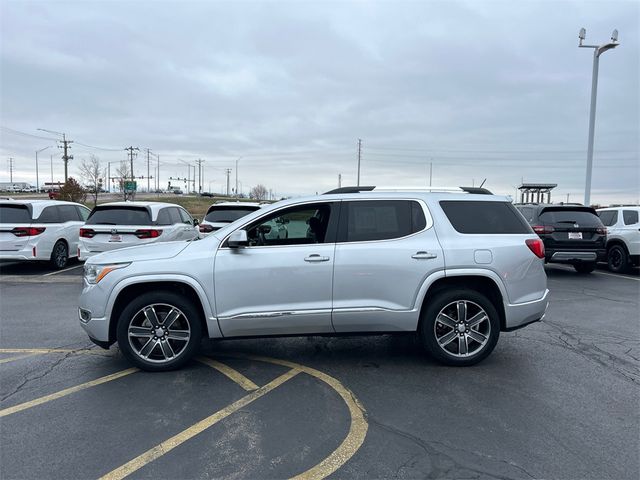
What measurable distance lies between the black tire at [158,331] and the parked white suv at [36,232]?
7.67 metres

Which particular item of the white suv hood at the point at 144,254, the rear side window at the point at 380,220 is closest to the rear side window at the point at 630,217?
the rear side window at the point at 380,220

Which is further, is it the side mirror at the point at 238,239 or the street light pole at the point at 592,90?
the street light pole at the point at 592,90

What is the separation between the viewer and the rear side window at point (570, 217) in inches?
437

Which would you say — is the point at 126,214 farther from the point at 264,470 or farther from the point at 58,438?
the point at 264,470

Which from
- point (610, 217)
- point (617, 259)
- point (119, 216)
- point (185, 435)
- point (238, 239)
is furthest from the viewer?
point (610, 217)

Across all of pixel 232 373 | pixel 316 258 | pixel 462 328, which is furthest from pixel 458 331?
→ pixel 232 373

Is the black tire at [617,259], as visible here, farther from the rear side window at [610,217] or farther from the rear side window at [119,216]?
the rear side window at [119,216]

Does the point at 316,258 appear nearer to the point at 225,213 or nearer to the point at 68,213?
the point at 225,213

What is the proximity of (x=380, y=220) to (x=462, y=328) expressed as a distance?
4.64ft

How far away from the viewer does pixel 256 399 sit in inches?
158

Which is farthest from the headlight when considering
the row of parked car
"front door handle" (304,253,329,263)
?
the row of parked car

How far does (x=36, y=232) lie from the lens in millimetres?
10695

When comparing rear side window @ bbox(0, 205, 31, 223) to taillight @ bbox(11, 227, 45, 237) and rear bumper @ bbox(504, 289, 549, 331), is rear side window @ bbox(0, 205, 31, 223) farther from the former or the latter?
rear bumper @ bbox(504, 289, 549, 331)

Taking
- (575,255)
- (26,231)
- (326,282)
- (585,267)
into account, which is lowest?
(585,267)
